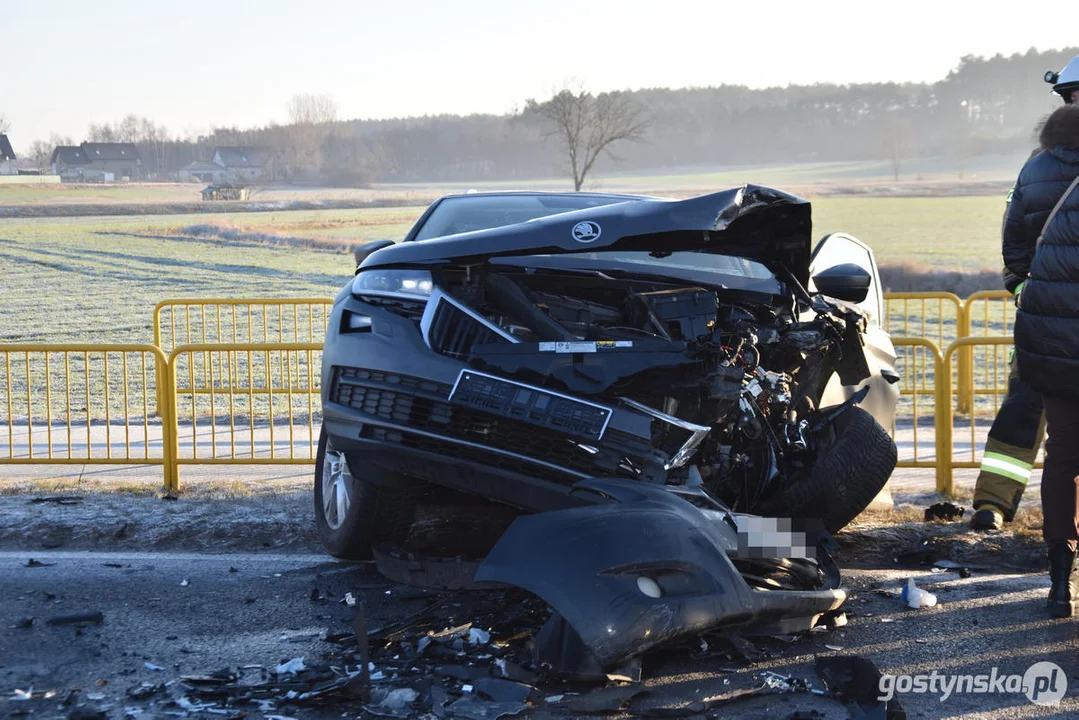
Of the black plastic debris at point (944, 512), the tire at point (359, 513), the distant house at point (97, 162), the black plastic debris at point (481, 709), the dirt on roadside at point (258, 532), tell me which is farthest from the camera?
the distant house at point (97, 162)

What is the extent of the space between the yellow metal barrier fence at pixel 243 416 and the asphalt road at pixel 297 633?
2.17m

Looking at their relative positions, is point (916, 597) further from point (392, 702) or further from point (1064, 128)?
point (392, 702)

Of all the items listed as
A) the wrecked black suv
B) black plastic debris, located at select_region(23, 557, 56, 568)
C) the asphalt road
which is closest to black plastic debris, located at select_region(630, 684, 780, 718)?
the asphalt road

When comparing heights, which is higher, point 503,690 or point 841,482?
point 841,482

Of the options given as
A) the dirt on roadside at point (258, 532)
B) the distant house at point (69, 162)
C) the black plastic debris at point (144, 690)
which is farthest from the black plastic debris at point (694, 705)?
the distant house at point (69, 162)

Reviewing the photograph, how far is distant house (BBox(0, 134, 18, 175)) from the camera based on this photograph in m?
30.3

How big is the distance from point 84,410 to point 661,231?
9541mm

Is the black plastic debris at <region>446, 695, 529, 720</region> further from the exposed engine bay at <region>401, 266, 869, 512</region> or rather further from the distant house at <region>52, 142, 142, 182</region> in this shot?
the distant house at <region>52, 142, 142, 182</region>

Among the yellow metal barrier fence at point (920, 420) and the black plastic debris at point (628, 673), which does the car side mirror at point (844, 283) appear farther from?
the black plastic debris at point (628, 673)

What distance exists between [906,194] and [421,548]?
185 feet

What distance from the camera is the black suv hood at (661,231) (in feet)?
14.1

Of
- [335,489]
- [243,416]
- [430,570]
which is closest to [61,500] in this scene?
[335,489]

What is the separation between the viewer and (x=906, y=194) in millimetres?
57688

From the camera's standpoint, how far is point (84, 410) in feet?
39.7
